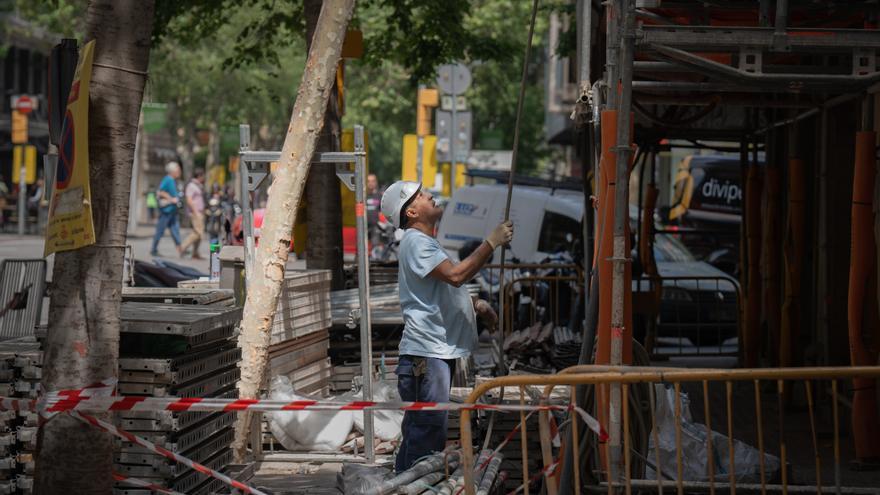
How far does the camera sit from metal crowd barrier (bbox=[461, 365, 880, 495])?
5422 mm

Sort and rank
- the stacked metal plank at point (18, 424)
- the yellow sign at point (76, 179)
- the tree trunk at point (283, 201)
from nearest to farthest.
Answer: the yellow sign at point (76, 179) < the stacked metal plank at point (18, 424) < the tree trunk at point (283, 201)

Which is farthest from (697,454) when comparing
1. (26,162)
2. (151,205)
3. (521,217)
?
(151,205)

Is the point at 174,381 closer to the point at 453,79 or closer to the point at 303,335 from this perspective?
the point at 303,335

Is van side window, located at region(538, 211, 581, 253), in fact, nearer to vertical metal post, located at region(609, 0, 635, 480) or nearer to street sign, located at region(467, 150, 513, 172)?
vertical metal post, located at region(609, 0, 635, 480)

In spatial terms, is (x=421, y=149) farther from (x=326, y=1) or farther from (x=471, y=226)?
(x=326, y=1)

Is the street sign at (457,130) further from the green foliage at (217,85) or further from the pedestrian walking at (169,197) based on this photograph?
the green foliage at (217,85)

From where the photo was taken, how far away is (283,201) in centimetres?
823

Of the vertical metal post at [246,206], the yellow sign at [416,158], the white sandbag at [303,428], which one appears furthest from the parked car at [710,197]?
the vertical metal post at [246,206]

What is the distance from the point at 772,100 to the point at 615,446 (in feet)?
13.8

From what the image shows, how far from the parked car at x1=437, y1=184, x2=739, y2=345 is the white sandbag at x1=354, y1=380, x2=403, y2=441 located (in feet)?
20.4

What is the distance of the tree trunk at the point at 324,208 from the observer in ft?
39.1

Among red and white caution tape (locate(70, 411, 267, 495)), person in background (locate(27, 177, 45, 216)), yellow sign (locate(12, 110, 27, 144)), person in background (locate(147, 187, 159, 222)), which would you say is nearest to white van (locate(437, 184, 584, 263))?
red and white caution tape (locate(70, 411, 267, 495))

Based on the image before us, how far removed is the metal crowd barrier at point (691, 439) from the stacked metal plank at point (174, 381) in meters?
1.46

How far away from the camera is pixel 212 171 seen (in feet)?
195
